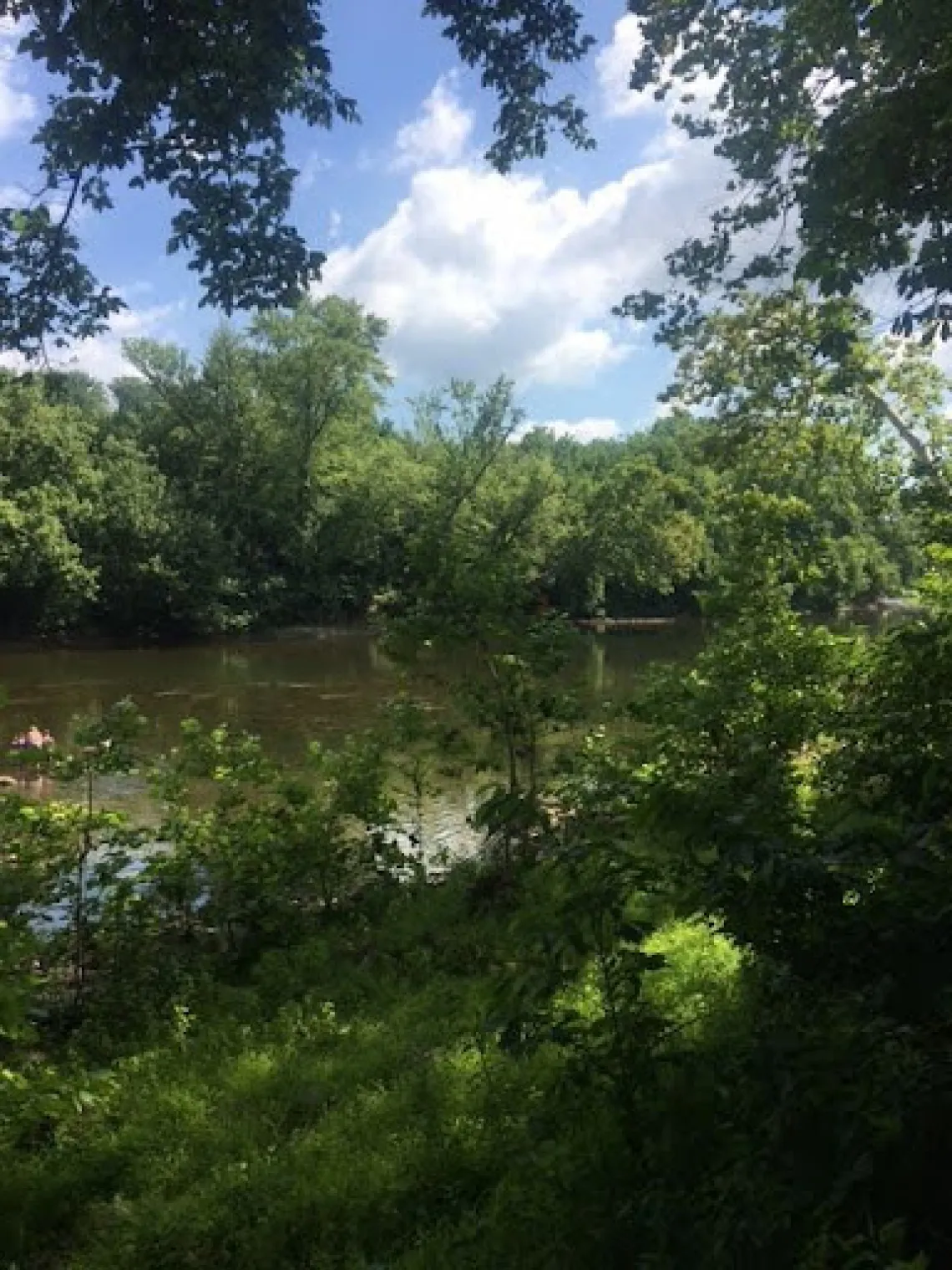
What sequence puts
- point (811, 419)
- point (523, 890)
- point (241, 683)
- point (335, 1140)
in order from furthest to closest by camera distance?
point (241, 683) < point (811, 419) < point (523, 890) < point (335, 1140)

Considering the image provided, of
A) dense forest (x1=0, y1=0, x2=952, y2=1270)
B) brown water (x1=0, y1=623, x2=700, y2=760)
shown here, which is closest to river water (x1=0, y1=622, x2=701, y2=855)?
brown water (x1=0, y1=623, x2=700, y2=760)

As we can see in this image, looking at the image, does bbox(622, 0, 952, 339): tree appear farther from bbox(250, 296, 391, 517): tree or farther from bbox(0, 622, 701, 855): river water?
bbox(250, 296, 391, 517): tree

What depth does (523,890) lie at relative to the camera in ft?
23.8

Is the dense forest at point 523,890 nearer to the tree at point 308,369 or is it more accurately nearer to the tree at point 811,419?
the tree at point 811,419

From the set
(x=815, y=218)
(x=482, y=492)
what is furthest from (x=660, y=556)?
(x=815, y=218)

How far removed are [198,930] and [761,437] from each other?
14.6 metres

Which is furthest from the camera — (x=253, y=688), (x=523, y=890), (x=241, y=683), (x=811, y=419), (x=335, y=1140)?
(x=241, y=683)

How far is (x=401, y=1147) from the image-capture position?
4125 millimetres

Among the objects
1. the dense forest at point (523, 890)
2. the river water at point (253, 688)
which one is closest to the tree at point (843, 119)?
the dense forest at point (523, 890)

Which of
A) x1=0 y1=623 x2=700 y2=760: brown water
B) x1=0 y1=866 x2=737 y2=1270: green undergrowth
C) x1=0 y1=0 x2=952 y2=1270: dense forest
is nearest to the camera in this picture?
x1=0 y1=0 x2=952 y2=1270: dense forest

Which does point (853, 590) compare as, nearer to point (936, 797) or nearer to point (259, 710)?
point (259, 710)

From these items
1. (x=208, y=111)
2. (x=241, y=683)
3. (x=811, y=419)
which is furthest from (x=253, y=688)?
(x=208, y=111)

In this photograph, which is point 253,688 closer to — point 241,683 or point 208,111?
point 241,683

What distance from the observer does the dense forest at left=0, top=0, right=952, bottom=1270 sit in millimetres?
2660
